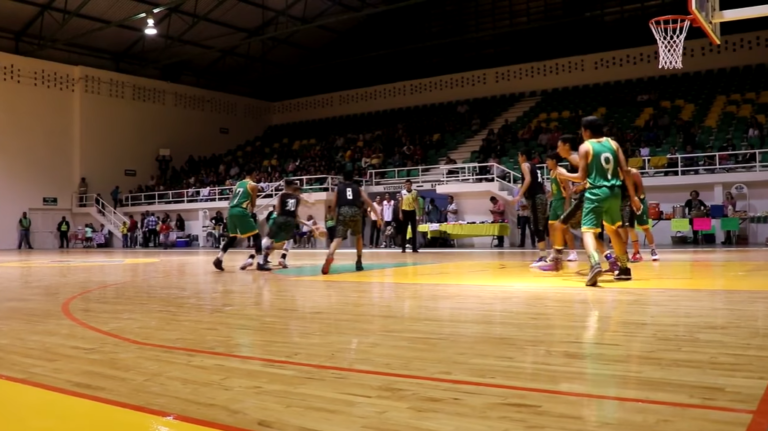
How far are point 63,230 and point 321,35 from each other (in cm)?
1465

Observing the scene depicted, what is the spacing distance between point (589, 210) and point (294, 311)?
11.1 ft

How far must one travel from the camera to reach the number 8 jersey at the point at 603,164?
21.5 ft

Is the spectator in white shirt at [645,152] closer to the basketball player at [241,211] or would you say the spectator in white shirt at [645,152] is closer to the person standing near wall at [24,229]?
the basketball player at [241,211]

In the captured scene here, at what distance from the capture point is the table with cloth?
18.4 metres

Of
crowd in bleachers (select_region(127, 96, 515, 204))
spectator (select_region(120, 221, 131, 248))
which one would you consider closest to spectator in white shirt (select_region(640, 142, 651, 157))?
crowd in bleachers (select_region(127, 96, 515, 204))

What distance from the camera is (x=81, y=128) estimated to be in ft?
92.1

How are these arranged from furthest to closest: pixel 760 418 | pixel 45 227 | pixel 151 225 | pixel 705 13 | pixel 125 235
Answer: pixel 45 227
pixel 125 235
pixel 151 225
pixel 705 13
pixel 760 418

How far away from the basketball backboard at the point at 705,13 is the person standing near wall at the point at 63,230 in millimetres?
25262

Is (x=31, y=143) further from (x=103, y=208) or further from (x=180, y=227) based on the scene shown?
(x=180, y=227)

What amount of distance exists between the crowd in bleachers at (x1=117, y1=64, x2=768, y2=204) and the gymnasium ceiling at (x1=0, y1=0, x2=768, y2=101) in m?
2.28

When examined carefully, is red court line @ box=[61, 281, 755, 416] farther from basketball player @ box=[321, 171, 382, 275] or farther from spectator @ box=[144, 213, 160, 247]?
spectator @ box=[144, 213, 160, 247]

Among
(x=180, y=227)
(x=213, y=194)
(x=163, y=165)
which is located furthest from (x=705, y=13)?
(x=163, y=165)

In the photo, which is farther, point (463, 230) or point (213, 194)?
point (213, 194)

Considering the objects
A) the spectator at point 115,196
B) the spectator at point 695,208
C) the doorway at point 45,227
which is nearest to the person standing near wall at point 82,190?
the doorway at point 45,227
